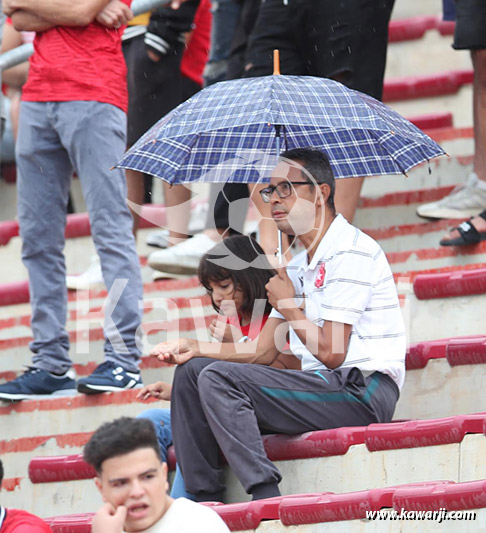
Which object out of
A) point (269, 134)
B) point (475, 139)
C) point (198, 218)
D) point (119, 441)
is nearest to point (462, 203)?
point (475, 139)

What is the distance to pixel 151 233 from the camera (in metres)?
7.21

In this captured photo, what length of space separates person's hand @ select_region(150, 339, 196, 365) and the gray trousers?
908 mm

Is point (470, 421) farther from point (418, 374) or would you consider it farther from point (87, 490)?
point (87, 490)

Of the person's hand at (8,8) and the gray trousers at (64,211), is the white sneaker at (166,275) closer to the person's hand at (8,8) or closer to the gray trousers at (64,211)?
the gray trousers at (64,211)

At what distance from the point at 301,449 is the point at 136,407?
1.06 meters

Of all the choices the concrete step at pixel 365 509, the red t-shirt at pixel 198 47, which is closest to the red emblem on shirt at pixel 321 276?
the concrete step at pixel 365 509

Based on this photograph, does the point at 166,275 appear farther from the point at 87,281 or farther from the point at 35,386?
the point at 35,386

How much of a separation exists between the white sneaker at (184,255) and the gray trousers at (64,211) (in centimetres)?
91

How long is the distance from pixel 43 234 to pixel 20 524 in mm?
2229

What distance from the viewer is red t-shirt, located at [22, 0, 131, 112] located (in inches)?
219

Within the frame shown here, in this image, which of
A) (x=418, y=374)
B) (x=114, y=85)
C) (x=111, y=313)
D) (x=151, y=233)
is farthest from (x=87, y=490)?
(x=151, y=233)

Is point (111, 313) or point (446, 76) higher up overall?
point (446, 76)

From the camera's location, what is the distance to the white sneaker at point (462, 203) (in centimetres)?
625

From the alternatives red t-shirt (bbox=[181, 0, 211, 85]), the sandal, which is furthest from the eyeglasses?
red t-shirt (bbox=[181, 0, 211, 85])
